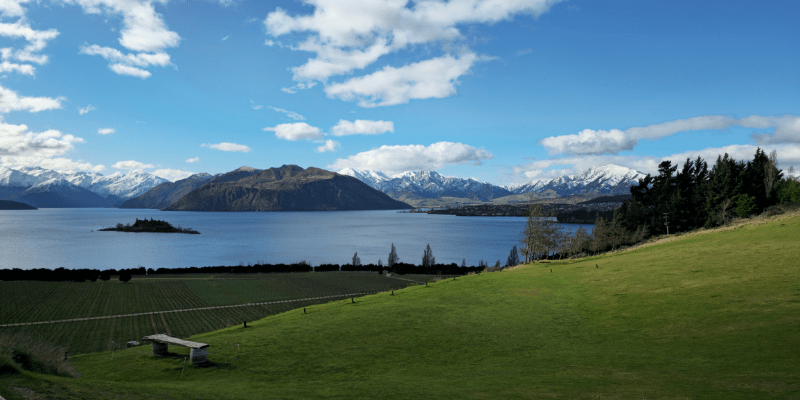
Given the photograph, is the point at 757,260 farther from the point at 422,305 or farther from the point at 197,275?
the point at 197,275

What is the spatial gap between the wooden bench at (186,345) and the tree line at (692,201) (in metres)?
64.3

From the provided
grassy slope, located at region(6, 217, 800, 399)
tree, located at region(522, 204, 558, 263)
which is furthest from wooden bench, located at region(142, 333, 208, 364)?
tree, located at region(522, 204, 558, 263)

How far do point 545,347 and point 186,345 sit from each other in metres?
17.3

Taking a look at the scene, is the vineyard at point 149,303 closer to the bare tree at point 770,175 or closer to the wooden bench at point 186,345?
the wooden bench at point 186,345

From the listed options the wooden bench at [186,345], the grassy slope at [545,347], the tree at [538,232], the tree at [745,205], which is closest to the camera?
the grassy slope at [545,347]

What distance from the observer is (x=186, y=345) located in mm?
18281

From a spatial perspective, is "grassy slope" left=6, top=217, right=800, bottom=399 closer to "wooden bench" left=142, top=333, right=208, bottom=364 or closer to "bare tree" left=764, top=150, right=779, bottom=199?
"wooden bench" left=142, top=333, right=208, bottom=364

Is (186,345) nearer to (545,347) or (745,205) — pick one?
(545,347)

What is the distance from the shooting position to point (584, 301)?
25.8 m

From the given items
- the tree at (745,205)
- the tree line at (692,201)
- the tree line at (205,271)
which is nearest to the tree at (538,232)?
the tree line at (692,201)

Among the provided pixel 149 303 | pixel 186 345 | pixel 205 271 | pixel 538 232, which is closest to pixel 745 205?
pixel 538 232

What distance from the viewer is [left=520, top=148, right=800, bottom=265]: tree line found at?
69.6 metres

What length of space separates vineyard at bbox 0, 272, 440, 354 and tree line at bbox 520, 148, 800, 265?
109 feet

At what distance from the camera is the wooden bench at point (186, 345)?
18.1 meters
